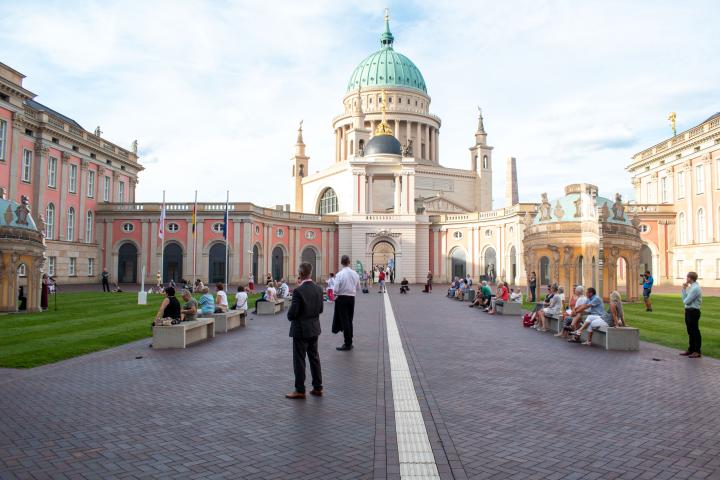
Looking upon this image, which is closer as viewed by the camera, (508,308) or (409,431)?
(409,431)

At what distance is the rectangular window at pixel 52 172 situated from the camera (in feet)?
149

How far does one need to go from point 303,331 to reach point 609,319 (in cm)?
968

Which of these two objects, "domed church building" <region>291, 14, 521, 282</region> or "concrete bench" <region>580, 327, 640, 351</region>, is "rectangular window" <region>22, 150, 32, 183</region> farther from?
"concrete bench" <region>580, 327, 640, 351</region>

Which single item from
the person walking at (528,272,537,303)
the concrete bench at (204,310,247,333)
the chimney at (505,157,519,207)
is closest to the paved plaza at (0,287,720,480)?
the concrete bench at (204,310,247,333)

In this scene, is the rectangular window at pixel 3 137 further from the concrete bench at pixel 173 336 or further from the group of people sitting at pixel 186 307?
the concrete bench at pixel 173 336

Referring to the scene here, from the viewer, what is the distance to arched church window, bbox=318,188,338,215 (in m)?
77.4

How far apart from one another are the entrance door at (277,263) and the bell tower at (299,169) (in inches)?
1117

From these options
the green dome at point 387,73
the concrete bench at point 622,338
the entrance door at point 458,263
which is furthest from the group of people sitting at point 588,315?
the green dome at point 387,73

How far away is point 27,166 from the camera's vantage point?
42.8m

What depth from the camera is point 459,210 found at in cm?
7862

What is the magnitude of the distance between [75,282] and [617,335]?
4581 centimetres

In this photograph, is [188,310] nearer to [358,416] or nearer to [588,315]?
[358,416]

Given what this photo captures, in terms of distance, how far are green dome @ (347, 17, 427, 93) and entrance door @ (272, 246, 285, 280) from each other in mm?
46250

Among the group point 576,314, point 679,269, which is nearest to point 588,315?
point 576,314
